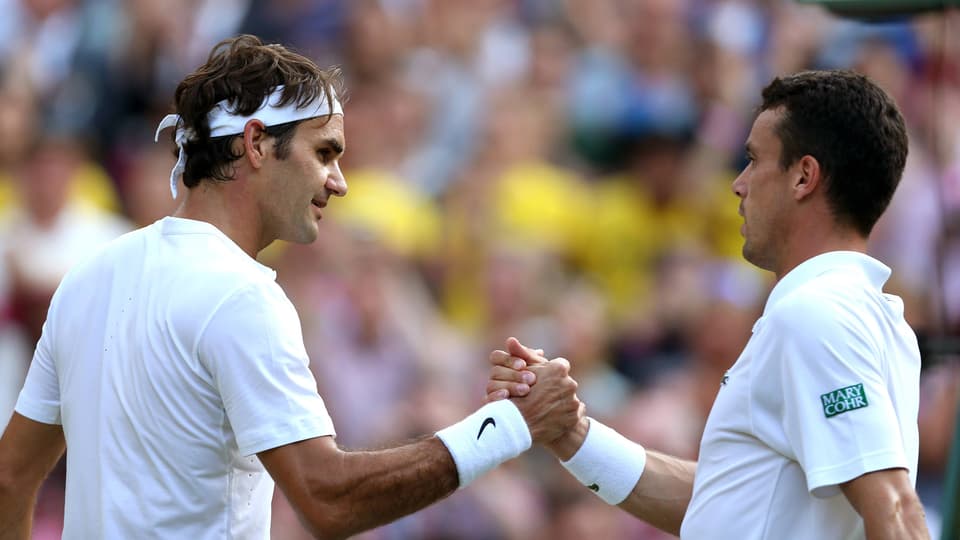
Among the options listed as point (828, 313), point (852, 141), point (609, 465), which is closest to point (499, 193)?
point (609, 465)

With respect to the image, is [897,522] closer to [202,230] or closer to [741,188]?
[741,188]

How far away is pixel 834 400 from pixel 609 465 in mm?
1211

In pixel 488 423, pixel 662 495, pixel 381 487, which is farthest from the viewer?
pixel 662 495

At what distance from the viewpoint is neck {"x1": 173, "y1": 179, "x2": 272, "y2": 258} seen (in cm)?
382

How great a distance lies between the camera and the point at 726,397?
364cm

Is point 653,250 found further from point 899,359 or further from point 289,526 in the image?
point 899,359

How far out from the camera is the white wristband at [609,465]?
4.43 metres

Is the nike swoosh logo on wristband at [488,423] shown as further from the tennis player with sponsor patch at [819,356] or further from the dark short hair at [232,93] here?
the dark short hair at [232,93]

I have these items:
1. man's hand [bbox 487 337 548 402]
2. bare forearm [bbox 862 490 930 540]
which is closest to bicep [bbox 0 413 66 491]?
man's hand [bbox 487 337 548 402]

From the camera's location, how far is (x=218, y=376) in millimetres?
3549

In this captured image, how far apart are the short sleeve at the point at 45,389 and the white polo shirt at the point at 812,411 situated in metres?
1.61

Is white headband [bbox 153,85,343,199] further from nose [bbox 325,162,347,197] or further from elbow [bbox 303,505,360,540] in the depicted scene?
elbow [bbox 303,505,360,540]

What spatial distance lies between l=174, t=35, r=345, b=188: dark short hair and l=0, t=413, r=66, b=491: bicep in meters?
0.73

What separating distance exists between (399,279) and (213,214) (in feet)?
14.1
